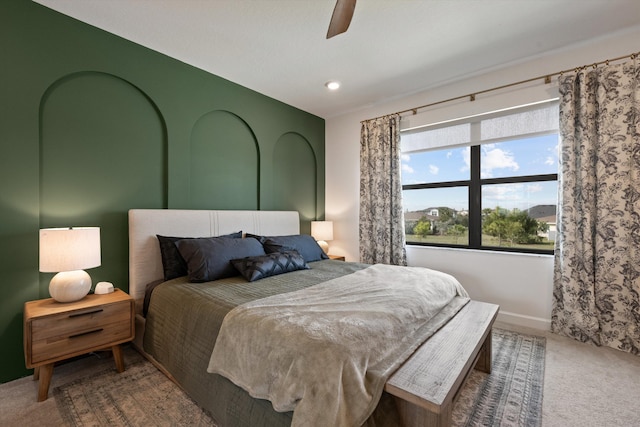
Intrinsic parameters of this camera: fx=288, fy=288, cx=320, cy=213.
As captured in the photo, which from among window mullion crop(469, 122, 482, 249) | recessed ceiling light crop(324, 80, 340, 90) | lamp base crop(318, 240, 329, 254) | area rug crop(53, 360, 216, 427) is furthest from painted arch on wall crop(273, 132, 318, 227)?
area rug crop(53, 360, 216, 427)

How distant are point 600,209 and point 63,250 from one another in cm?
413

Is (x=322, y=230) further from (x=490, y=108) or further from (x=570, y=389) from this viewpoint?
(x=570, y=389)

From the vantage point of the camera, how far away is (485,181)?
3334mm

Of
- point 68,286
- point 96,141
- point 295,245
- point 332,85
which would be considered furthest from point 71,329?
point 332,85

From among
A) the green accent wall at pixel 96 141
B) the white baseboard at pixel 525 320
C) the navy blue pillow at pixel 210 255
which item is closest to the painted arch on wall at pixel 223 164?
the green accent wall at pixel 96 141

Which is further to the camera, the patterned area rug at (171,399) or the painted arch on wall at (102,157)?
the painted arch on wall at (102,157)

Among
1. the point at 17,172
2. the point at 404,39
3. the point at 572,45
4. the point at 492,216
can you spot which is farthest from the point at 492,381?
the point at 17,172

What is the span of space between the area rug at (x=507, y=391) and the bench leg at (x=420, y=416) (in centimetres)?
61

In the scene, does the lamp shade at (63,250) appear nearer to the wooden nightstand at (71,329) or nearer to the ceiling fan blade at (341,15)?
the wooden nightstand at (71,329)

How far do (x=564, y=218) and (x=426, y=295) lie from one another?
1755 millimetres

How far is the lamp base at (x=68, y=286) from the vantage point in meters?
1.92

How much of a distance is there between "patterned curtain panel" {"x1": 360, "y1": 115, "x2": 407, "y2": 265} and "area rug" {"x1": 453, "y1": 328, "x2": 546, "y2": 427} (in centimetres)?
153

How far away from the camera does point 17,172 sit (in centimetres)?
202

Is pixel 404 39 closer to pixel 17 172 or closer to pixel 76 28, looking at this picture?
pixel 76 28
